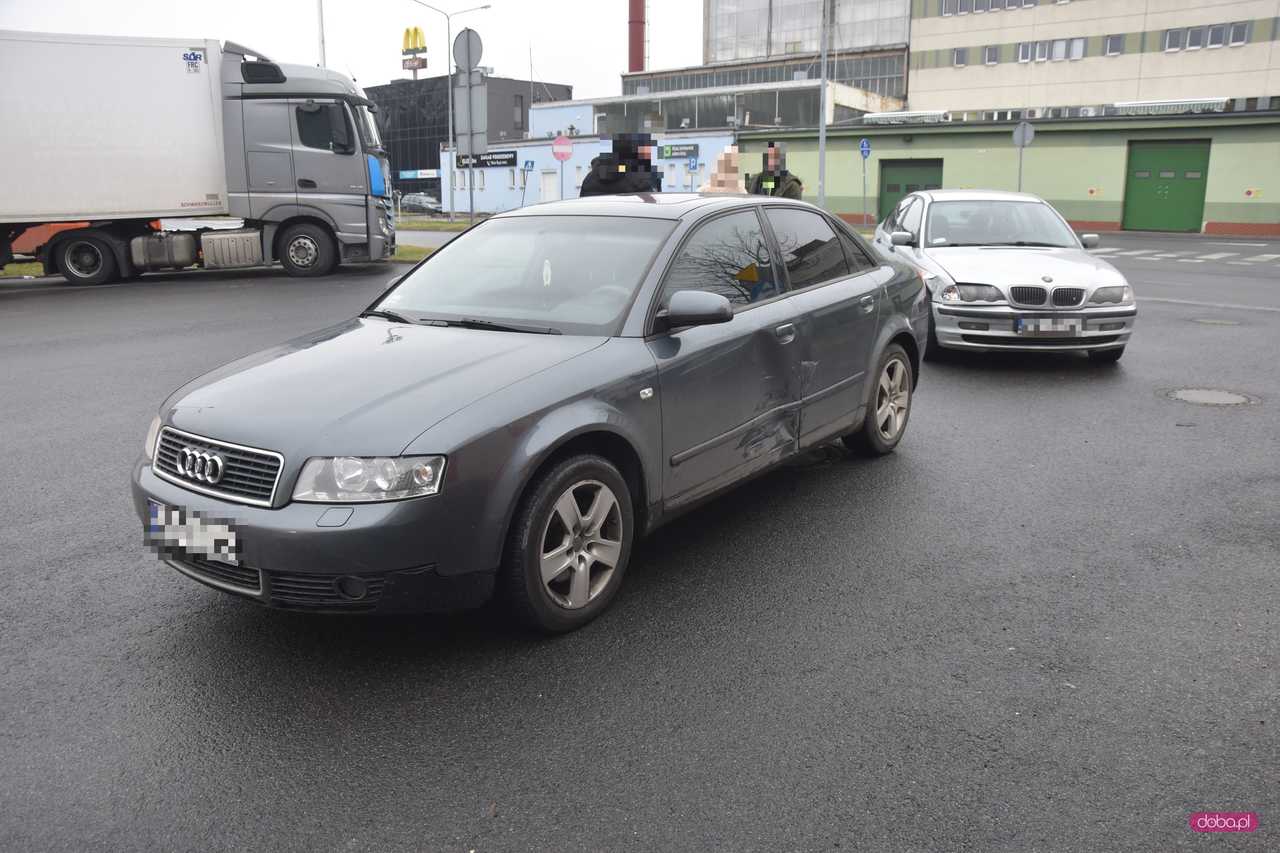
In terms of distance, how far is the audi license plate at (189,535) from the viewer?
11.2 ft

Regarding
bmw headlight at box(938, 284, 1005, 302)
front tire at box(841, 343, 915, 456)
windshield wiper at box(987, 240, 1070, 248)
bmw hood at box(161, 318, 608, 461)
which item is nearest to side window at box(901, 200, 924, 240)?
windshield wiper at box(987, 240, 1070, 248)

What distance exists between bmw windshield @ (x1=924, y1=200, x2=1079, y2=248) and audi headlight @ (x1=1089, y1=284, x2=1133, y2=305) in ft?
3.79

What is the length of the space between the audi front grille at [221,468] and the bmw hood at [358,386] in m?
0.04

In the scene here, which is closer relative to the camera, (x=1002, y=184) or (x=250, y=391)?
(x=250, y=391)

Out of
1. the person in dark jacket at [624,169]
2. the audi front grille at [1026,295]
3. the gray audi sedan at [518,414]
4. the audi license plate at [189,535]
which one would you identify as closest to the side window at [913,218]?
the audi front grille at [1026,295]

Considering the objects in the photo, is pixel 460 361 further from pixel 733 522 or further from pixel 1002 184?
pixel 1002 184

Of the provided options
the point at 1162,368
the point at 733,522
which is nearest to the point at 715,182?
the point at 1162,368

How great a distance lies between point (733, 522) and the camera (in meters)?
5.26

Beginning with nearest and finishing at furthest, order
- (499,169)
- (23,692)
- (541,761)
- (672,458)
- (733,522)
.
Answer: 1. (541,761)
2. (23,692)
3. (672,458)
4. (733,522)
5. (499,169)

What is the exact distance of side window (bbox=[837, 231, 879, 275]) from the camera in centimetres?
604

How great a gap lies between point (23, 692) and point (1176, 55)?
65871 mm

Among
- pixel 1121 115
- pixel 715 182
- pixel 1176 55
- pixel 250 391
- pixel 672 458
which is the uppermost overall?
pixel 1176 55

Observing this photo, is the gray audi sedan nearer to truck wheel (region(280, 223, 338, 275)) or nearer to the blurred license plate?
the blurred license plate

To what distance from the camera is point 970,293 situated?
909 cm
